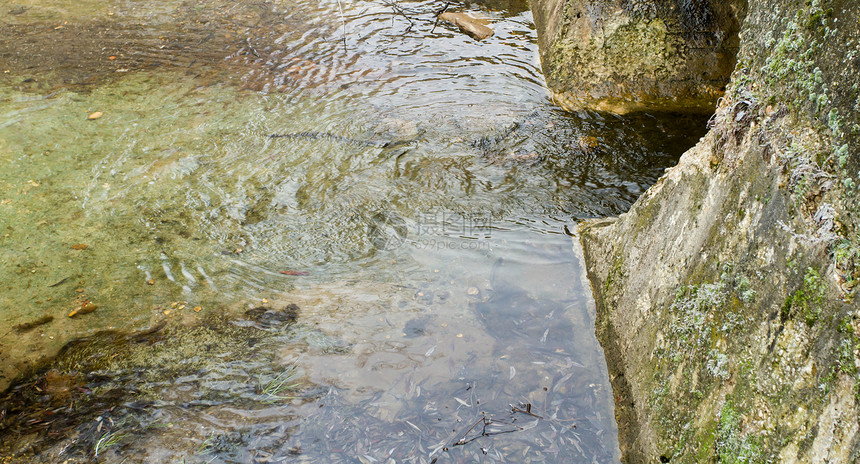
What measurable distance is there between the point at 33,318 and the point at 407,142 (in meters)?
3.43

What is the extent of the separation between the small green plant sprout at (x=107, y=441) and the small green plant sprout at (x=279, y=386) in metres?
0.72

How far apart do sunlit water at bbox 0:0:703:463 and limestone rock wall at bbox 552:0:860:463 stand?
601mm

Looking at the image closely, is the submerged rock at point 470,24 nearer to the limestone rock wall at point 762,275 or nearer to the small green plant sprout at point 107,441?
the limestone rock wall at point 762,275

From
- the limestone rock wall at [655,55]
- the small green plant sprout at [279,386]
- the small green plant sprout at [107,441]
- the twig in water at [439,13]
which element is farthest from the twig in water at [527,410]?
the twig in water at [439,13]

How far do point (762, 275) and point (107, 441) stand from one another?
318 centimetres

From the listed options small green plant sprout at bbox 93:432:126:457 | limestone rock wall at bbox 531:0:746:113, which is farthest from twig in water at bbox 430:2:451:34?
small green plant sprout at bbox 93:432:126:457

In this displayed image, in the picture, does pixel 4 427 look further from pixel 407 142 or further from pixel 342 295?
pixel 407 142

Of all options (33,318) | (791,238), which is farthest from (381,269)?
(791,238)

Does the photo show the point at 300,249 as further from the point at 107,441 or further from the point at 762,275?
the point at 762,275

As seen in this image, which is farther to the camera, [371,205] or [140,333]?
[371,205]

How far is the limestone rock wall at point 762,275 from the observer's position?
183cm

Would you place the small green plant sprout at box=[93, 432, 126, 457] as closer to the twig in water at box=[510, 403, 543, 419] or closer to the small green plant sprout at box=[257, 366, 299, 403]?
the small green plant sprout at box=[257, 366, 299, 403]

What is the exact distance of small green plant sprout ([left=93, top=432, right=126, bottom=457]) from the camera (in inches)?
111

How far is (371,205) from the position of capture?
15.6ft
